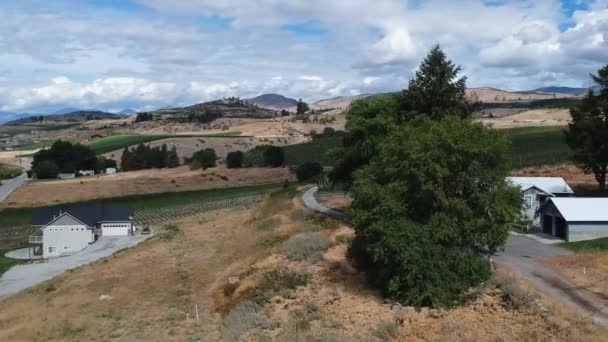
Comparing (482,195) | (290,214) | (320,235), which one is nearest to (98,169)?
(290,214)

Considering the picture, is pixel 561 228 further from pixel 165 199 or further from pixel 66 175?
pixel 66 175

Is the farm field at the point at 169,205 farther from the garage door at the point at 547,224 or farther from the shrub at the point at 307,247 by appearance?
the garage door at the point at 547,224

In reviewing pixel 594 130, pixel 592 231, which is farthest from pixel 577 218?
pixel 594 130

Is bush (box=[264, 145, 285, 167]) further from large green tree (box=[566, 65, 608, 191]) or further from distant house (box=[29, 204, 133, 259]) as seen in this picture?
large green tree (box=[566, 65, 608, 191])

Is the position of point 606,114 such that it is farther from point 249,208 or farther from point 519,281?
point 249,208

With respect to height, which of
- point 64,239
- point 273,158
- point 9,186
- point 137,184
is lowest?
point 64,239

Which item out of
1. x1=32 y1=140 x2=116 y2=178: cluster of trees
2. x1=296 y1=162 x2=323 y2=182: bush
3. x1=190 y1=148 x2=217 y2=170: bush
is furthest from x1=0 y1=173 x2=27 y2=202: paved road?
x1=296 y1=162 x2=323 y2=182: bush
